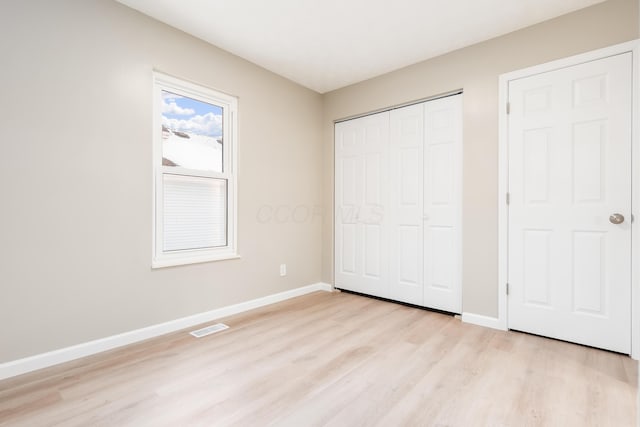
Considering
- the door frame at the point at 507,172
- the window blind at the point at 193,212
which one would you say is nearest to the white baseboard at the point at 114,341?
the window blind at the point at 193,212

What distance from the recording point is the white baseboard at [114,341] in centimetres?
194

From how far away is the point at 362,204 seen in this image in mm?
3785

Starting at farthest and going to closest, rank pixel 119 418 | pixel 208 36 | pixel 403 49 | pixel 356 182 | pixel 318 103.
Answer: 1. pixel 318 103
2. pixel 356 182
3. pixel 403 49
4. pixel 208 36
5. pixel 119 418

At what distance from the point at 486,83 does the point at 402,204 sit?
1373mm

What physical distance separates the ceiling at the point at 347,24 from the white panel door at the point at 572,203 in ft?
1.93

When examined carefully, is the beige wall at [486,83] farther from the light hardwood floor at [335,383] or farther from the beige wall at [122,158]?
the light hardwood floor at [335,383]

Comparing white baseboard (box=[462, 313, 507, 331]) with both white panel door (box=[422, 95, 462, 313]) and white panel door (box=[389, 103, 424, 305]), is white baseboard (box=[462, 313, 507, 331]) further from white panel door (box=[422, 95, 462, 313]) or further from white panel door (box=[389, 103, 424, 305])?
white panel door (box=[389, 103, 424, 305])

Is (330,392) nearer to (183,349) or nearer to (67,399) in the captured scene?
(183,349)

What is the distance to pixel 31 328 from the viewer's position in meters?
1.98

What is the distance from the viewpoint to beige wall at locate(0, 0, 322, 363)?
75.9 inches

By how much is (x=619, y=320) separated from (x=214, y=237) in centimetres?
332

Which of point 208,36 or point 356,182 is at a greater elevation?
point 208,36

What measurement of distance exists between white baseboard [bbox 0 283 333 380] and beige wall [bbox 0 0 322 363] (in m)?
0.05

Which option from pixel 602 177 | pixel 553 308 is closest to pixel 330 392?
pixel 553 308
